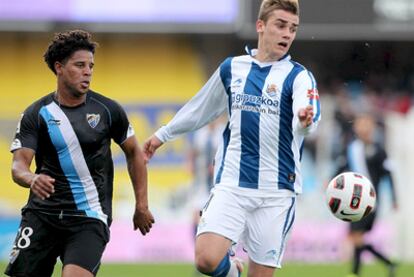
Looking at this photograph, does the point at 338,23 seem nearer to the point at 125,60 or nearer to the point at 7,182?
the point at 125,60

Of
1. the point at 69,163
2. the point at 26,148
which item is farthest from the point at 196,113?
the point at 26,148

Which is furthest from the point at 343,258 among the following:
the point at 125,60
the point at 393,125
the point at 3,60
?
the point at 3,60

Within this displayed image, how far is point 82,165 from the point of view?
24.4 feet

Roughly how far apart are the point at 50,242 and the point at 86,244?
0.28 metres

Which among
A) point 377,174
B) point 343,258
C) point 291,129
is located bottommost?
point 343,258

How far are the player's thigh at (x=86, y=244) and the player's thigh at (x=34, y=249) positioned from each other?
102 mm

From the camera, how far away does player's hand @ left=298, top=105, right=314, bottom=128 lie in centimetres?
705

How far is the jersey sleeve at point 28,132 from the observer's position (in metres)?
7.34

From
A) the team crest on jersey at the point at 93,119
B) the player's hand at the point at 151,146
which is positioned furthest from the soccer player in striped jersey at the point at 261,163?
the team crest on jersey at the point at 93,119

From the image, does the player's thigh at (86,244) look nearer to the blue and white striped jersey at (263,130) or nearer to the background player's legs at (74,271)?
the background player's legs at (74,271)

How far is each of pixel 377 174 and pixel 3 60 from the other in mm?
9300

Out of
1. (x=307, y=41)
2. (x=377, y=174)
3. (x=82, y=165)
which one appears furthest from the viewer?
(x=307, y=41)

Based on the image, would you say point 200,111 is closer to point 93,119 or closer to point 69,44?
point 93,119

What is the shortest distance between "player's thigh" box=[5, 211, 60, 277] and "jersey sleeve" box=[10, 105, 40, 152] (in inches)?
19.2
